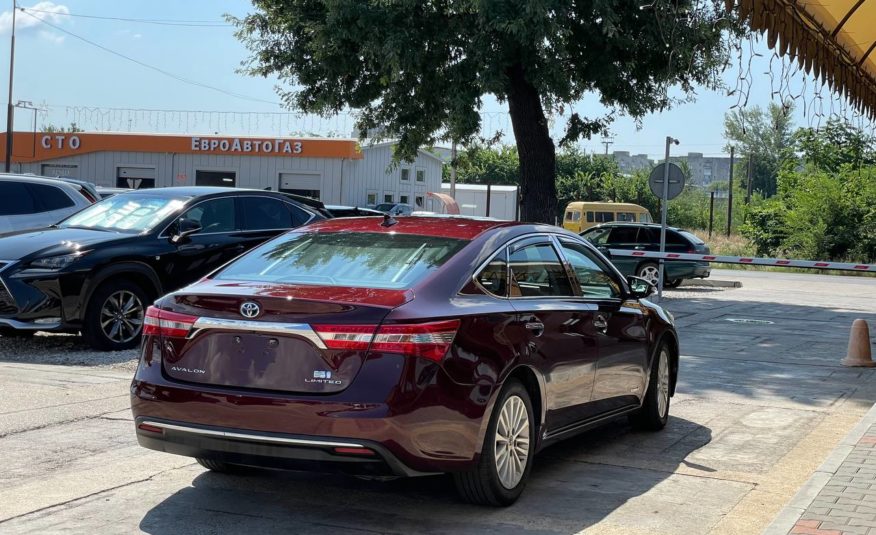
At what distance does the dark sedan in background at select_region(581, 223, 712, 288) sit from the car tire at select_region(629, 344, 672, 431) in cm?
1821

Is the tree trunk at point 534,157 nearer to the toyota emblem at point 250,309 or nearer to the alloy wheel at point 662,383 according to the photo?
the alloy wheel at point 662,383

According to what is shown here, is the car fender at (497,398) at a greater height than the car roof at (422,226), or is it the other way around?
the car roof at (422,226)

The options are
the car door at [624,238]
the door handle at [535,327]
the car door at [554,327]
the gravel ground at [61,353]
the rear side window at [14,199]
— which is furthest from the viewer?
the car door at [624,238]

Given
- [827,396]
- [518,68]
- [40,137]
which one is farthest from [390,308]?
[40,137]

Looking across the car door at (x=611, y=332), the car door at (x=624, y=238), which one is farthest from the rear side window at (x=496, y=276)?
the car door at (x=624, y=238)

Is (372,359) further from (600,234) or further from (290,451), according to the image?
(600,234)

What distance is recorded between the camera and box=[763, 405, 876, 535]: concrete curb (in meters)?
5.47

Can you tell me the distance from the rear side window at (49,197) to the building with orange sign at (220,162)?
33.1m

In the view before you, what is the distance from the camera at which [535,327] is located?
6305mm

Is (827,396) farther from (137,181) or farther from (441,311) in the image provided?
(137,181)

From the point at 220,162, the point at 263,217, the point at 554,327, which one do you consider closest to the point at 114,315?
the point at 263,217

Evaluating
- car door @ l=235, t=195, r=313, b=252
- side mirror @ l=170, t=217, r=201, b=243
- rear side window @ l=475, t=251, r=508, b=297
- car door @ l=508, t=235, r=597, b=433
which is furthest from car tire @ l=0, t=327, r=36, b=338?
rear side window @ l=475, t=251, r=508, b=297

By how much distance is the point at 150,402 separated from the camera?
18.5ft

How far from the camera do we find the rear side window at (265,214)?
13.1 meters
